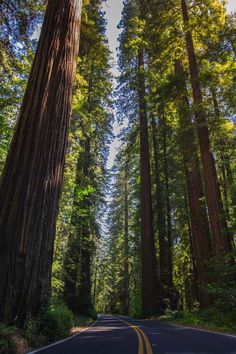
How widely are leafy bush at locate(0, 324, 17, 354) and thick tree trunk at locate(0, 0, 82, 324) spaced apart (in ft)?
1.64

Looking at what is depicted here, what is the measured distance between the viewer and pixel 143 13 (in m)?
19.1

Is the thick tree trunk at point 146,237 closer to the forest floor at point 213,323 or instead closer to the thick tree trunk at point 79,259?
the thick tree trunk at point 79,259

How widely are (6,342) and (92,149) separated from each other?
18.2m

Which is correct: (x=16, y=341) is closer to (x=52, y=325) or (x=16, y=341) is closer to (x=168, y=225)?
(x=52, y=325)

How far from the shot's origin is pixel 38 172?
6.41 metres

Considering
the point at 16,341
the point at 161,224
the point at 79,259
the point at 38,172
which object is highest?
the point at 161,224

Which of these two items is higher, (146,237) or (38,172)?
(146,237)

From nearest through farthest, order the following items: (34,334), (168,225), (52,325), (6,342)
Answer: (6,342)
(34,334)
(52,325)
(168,225)

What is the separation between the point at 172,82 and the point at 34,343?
1200 centimetres

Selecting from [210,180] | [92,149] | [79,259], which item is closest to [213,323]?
[210,180]

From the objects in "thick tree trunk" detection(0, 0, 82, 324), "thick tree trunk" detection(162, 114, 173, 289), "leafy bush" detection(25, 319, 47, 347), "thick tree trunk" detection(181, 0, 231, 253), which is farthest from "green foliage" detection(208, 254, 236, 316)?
"thick tree trunk" detection(162, 114, 173, 289)

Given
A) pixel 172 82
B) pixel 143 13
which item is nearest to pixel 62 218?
pixel 172 82

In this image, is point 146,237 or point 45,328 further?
point 146,237

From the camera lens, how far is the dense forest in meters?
6.22
